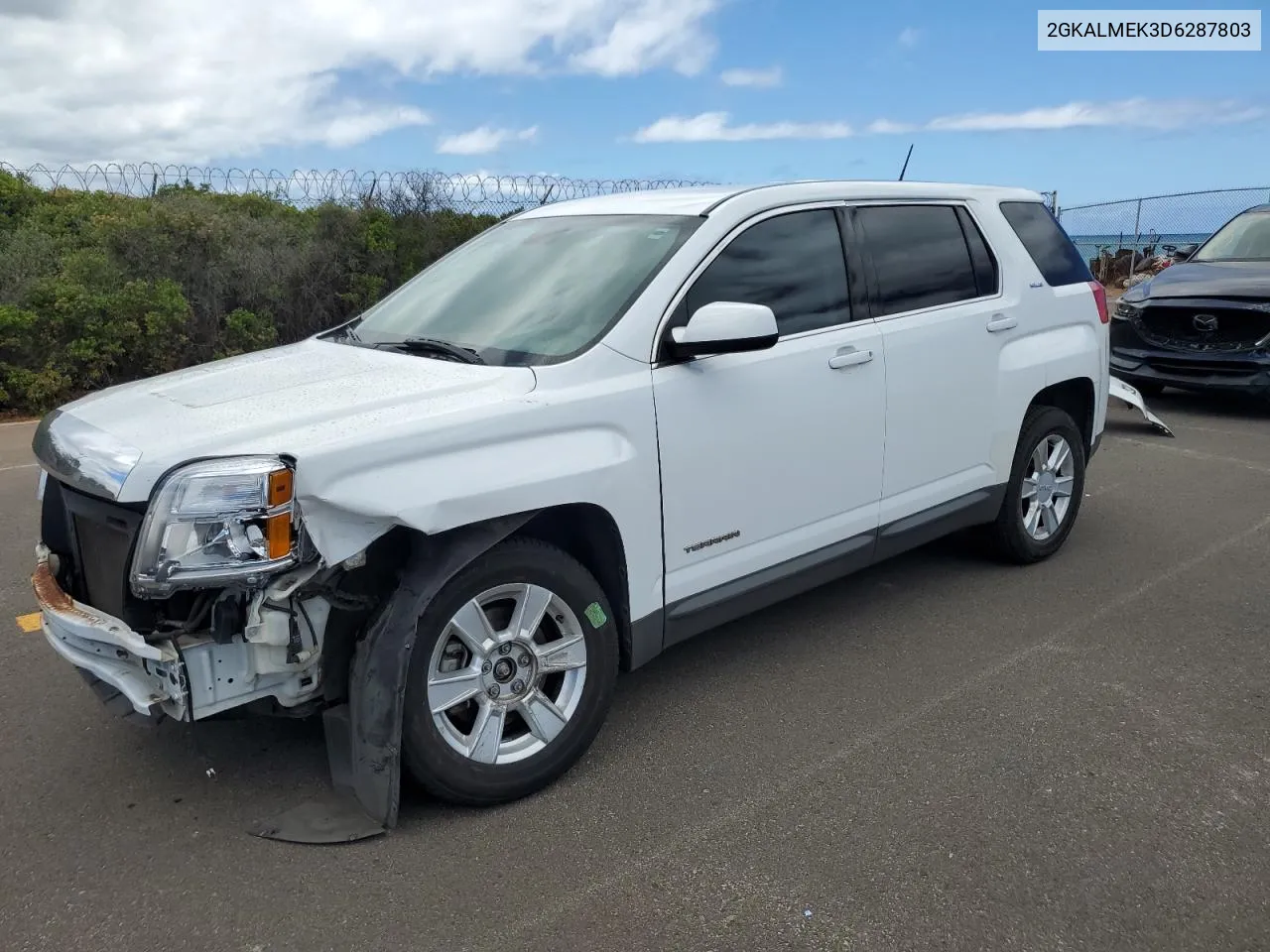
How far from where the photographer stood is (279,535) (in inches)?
108

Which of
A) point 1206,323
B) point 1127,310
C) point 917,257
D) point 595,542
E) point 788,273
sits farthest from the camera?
point 1127,310

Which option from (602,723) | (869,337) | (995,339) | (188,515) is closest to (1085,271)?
(995,339)

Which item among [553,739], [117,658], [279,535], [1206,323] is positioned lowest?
[553,739]

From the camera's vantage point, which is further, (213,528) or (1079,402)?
(1079,402)

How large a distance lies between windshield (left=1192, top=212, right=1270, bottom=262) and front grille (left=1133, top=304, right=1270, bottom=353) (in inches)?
50.1

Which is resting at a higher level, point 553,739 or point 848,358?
point 848,358

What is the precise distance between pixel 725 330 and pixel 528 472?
814 mm

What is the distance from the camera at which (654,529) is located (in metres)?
3.50

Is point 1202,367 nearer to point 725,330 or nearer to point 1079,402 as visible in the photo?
point 1079,402

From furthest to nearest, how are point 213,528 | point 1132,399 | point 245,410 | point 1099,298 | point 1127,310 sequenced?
1. point 1127,310
2. point 1132,399
3. point 1099,298
4. point 245,410
5. point 213,528

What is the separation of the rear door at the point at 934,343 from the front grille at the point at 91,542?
2867 millimetres

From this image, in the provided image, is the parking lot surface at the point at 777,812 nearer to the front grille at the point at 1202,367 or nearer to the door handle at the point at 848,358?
the door handle at the point at 848,358

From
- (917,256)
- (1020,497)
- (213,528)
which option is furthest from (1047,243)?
(213,528)

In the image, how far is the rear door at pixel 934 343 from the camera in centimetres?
438
